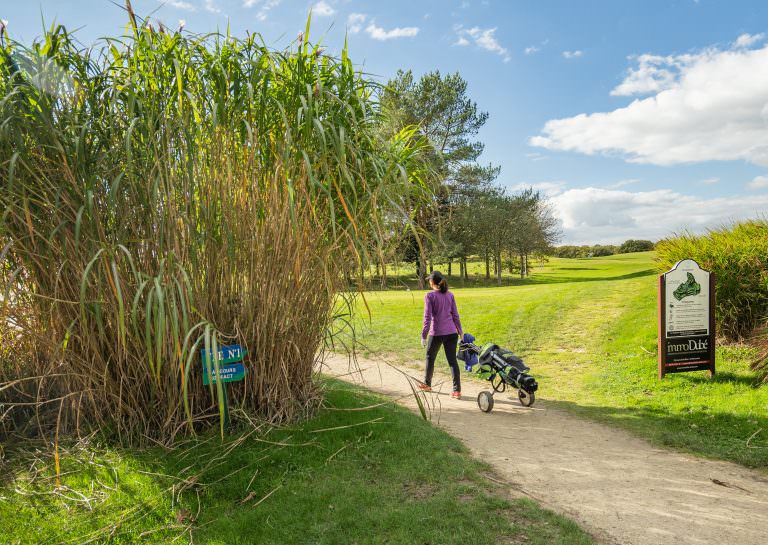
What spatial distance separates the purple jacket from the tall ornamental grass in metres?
2.51

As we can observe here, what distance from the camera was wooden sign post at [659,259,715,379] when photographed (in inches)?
286

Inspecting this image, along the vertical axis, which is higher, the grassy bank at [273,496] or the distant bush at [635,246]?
the distant bush at [635,246]

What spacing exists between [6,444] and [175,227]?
2314 mm

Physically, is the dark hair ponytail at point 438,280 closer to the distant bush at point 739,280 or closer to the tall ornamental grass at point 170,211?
the tall ornamental grass at point 170,211

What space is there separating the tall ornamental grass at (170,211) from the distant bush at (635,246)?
6404 centimetres

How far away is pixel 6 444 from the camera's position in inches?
158

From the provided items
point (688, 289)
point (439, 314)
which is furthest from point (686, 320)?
point (439, 314)

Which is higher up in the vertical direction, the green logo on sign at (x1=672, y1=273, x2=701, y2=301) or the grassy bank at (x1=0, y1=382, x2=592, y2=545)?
the green logo on sign at (x1=672, y1=273, x2=701, y2=301)

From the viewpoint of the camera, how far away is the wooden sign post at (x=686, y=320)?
7.25 metres

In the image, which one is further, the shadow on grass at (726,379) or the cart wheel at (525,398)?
the shadow on grass at (726,379)

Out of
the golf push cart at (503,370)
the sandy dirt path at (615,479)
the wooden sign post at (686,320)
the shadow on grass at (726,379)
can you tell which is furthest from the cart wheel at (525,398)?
the shadow on grass at (726,379)

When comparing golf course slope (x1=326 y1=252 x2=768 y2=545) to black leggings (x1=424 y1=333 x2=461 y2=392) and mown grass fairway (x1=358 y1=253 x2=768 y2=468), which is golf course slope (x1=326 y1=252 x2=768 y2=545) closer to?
mown grass fairway (x1=358 y1=253 x2=768 y2=468)

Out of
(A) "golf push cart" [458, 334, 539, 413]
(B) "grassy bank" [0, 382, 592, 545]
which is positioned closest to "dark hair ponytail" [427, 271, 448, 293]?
(A) "golf push cart" [458, 334, 539, 413]

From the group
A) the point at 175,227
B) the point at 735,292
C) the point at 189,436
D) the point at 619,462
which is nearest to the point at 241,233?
the point at 175,227
